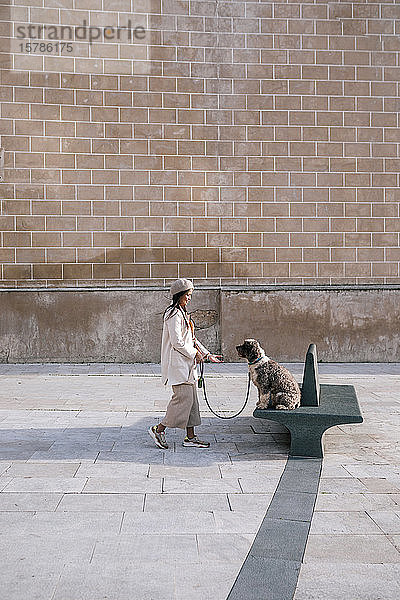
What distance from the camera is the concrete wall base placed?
513 inches

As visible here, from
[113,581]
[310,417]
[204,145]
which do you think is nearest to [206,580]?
[113,581]

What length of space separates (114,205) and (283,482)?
8.21 m

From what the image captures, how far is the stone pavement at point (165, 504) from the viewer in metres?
3.83

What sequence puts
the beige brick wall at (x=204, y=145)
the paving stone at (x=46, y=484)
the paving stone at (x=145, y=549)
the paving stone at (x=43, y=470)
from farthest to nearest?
1. the beige brick wall at (x=204, y=145)
2. the paving stone at (x=43, y=470)
3. the paving stone at (x=46, y=484)
4. the paving stone at (x=145, y=549)

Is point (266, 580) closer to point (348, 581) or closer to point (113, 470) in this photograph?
point (348, 581)

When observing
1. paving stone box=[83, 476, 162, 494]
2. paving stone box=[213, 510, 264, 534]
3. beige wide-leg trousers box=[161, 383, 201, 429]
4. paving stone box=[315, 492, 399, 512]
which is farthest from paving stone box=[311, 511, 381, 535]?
beige wide-leg trousers box=[161, 383, 201, 429]

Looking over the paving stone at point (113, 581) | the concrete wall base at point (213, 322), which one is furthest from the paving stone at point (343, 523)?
the concrete wall base at point (213, 322)

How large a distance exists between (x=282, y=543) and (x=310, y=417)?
6.94 feet

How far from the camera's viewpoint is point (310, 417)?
6.39 m

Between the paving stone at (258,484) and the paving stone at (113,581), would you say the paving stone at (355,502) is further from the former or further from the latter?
the paving stone at (113,581)

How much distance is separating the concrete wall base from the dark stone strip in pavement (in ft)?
24.1

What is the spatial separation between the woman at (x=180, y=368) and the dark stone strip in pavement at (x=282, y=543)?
1.15m

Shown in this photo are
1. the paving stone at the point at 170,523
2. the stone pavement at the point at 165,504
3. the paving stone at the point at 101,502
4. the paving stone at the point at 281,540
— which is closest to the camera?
the stone pavement at the point at 165,504

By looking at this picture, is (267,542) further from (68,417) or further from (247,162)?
(247,162)
